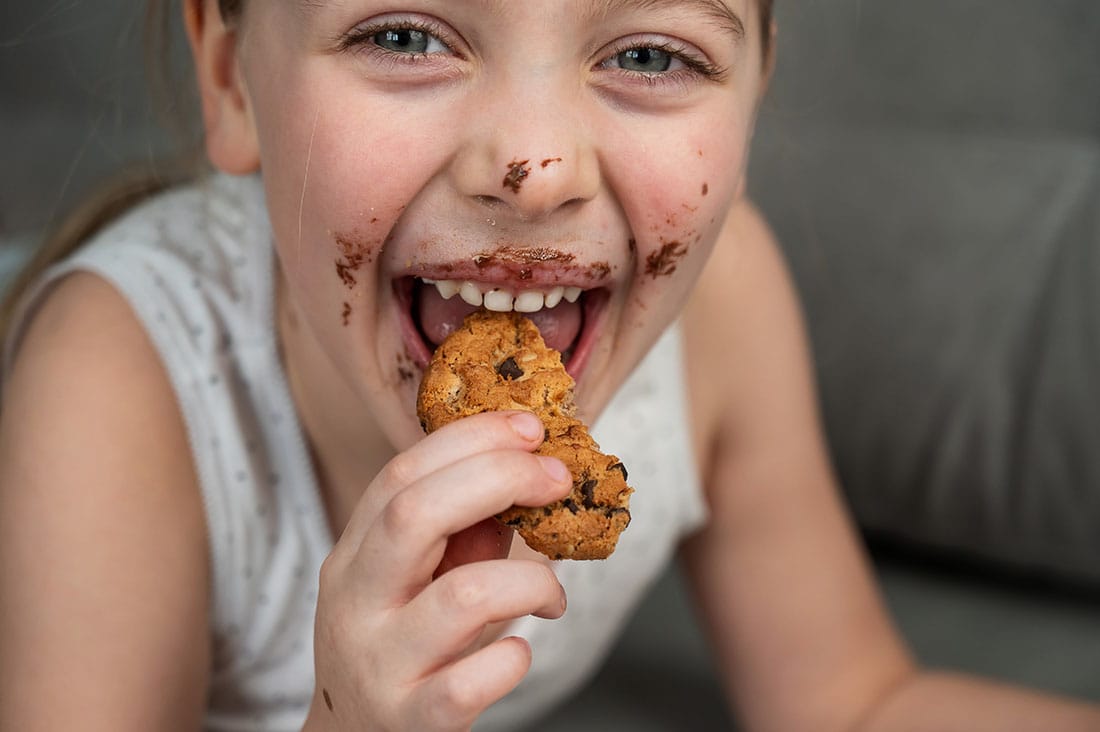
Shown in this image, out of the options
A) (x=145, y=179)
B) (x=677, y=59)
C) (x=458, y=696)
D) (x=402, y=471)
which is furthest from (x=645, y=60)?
(x=145, y=179)

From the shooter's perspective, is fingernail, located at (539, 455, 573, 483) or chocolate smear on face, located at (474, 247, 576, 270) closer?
fingernail, located at (539, 455, 573, 483)

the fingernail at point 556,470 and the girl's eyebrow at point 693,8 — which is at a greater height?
the girl's eyebrow at point 693,8

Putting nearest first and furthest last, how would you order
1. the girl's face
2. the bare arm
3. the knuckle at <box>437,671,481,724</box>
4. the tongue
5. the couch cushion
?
the knuckle at <box>437,671,481,724</box> < the girl's face < the tongue < the bare arm < the couch cushion

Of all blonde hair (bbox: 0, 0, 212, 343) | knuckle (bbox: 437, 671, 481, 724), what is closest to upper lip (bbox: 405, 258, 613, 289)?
knuckle (bbox: 437, 671, 481, 724)

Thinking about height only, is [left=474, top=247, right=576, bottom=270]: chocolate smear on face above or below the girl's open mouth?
above

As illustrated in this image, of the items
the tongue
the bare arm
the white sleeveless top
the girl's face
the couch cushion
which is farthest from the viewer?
the couch cushion

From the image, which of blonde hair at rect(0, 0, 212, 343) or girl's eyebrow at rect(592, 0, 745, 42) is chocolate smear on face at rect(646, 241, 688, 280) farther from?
blonde hair at rect(0, 0, 212, 343)

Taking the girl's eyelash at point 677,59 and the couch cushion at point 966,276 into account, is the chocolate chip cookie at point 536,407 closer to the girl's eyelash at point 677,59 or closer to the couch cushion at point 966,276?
the girl's eyelash at point 677,59

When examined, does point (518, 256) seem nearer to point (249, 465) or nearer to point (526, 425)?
point (526, 425)

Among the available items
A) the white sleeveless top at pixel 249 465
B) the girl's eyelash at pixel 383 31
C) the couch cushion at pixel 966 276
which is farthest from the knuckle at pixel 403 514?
the couch cushion at pixel 966 276

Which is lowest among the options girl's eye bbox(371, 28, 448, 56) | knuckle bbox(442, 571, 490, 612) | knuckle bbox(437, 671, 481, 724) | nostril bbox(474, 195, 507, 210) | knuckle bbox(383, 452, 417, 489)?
knuckle bbox(437, 671, 481, 724)
